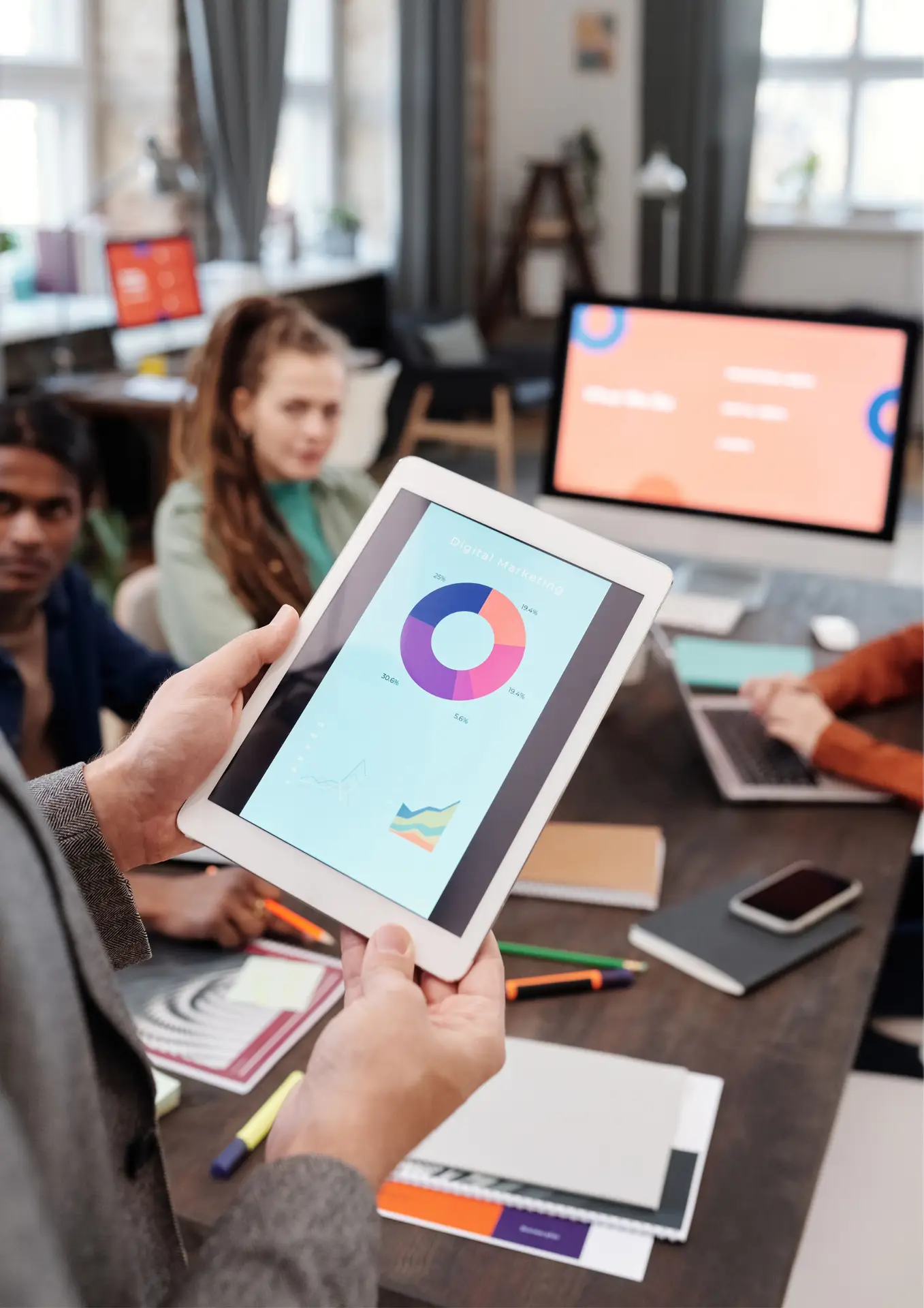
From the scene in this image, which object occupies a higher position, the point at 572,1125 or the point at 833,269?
the point at 833,269

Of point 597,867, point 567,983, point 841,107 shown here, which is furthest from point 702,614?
point 841,107

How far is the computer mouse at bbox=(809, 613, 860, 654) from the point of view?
200cm

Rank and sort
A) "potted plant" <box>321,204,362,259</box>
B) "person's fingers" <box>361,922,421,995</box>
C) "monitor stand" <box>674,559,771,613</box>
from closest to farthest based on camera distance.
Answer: "person's fingers" <box>361,922,421,995</box>
"monitor stand" <box>674,559,771,613</box>
"potted plant" <box>321,204,362,259</box>

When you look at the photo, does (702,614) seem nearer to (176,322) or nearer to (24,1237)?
(24,1237)

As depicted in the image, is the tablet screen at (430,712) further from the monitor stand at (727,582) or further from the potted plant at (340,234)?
the potted plant at (340,234)

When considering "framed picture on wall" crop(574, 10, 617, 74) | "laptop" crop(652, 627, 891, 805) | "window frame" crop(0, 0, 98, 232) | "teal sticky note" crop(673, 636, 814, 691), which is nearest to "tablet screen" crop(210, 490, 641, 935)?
"laptop" crop(652, 627, 891, 805)

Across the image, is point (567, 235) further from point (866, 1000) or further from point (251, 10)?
point (866, 1000)

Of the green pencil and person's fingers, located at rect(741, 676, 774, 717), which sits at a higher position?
person's fingers, located at rect(741, 676, 774, 717)

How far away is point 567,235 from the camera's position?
690 cm

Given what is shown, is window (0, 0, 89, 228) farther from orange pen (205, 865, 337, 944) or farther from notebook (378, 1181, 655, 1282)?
notebook (378, 1181, 655, 1282)

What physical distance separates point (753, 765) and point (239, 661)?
90 centimetres

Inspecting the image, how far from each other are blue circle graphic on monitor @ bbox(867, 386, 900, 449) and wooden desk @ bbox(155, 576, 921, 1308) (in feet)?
1.43

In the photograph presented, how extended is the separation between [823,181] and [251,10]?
10.1 ft

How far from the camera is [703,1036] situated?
109 centimetres
